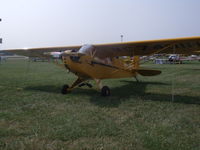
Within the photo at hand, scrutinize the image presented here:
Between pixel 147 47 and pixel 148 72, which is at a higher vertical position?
pixel 147 47

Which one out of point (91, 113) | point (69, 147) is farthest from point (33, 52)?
point (69, 147)

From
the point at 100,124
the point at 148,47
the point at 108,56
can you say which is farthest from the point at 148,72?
the point at 100,124

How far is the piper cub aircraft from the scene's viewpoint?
703 centimetres

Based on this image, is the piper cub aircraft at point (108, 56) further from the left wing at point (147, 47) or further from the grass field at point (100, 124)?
the grass field at point (100, 124)

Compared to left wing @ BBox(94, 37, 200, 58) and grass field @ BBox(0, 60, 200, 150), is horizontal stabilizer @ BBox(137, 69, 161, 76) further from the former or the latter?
grass field @ BBox(0, 60, 200, 150)

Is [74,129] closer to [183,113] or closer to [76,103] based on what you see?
[76,103]

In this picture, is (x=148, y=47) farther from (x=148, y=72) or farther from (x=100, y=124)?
(x=100, y=124)

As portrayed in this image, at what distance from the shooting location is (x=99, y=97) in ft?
23.5

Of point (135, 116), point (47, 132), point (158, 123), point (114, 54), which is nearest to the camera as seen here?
point (47, 132)

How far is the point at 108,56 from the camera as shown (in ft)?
28.7

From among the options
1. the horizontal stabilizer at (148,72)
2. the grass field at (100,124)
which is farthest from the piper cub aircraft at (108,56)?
the grass field at (100,124)

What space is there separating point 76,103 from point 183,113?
3012mm

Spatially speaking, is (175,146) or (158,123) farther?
(158,123)

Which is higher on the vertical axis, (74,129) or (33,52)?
(33,52)
